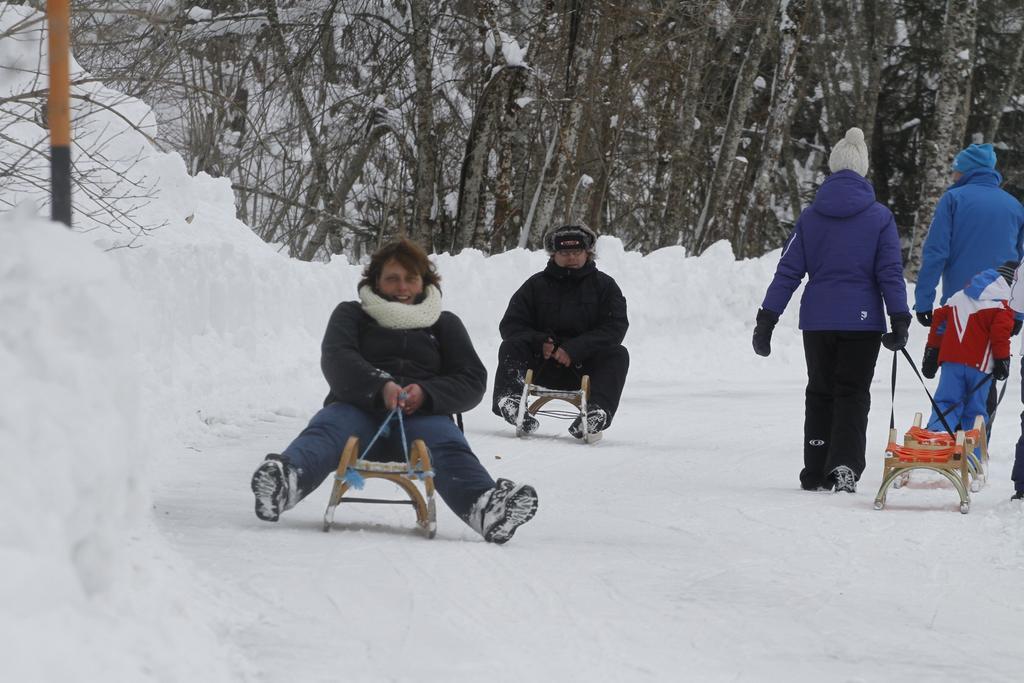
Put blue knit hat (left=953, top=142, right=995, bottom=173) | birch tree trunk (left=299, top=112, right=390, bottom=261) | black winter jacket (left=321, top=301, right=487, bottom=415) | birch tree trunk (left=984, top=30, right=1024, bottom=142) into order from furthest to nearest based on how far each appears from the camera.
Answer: birch tree trunk (left=984, top=30, right=1024, bottom=142) → birch tree trunk (left=299, top=112, right=390, bottom=261) → blue knit hat (left=953, top=142, right=995, bottom=173) → black winter jacket (left=321, top=301, right=487, bottom=415)

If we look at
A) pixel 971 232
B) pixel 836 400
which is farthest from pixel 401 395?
pixel 971 232

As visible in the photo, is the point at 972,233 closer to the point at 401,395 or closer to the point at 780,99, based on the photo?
the point at 401,395

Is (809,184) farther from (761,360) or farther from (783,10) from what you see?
(761,360)

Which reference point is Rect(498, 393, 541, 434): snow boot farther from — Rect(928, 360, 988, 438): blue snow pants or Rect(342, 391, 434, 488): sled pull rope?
Rect(342, 391, 434, 488): sled pull rope

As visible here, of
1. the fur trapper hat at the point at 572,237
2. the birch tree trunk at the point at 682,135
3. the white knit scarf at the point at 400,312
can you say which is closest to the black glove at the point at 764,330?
the fur trapper hat at the point at 572,237

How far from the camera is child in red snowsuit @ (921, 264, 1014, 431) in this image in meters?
8.59

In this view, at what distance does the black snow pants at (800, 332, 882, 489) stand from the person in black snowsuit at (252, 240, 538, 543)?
2.49 m

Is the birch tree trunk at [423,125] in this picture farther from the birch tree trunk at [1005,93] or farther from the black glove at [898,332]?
the black glove at [898,332]

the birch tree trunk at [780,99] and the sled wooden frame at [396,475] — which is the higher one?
the birch tree trunk at [780,99]

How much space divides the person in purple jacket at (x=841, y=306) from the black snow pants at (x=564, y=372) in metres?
1.93

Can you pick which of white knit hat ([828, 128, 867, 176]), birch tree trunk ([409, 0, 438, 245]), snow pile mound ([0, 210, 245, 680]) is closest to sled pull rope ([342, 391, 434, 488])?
snow pile mound ([0, 210, 245, 680])

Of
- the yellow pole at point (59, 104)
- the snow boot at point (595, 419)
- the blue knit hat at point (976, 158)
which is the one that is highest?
the blue knit hat at point (976, 158)

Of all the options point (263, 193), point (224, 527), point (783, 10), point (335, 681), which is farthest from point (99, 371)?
point (783, 10)

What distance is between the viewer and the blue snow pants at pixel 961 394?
28.6ft
